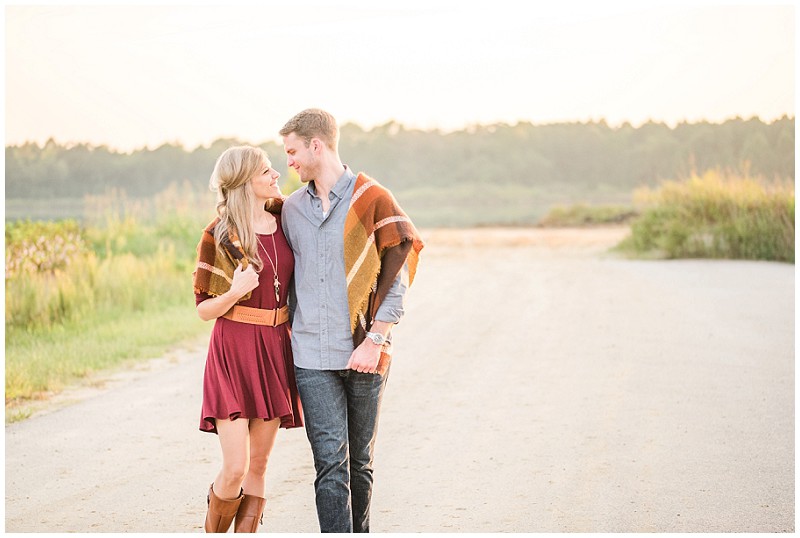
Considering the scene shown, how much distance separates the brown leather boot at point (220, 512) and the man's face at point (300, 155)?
1239mm

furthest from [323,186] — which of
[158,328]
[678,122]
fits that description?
[678,122]

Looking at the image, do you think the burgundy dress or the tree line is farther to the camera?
the tree line

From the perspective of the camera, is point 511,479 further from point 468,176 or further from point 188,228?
point 468,176

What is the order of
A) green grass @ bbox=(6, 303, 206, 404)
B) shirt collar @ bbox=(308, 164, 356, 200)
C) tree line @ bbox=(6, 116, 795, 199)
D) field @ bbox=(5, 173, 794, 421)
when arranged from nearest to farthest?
1. shirt collar @ bbox=(308, 164, 356, 200)
2. green grass @ bbox=(6, 303, 206, 404)
3. field @ bbox=(5, 173, 794, 421)
4. tree line @ bbox=(6, 116, 795, 199)

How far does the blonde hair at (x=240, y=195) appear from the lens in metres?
3.78

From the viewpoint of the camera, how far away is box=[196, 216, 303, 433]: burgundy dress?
3.82 metres

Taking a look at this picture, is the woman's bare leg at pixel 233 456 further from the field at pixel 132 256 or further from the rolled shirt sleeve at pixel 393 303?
the field at pixel 132 256

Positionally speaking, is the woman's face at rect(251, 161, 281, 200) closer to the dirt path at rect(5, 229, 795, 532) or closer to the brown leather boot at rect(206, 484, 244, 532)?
the brown leather boot at rect(206, 484, 244, 532)

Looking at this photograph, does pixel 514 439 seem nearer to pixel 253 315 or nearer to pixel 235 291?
pixel 253 315

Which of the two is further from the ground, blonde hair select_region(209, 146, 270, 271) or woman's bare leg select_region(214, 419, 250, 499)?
blonde hair select_region(209, 146, 270, 271)

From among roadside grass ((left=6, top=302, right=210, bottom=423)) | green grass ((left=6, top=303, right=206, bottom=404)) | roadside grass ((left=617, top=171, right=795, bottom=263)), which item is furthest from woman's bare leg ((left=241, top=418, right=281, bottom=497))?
roadside grass ((left=617, top=171, right=795, bottom=263))

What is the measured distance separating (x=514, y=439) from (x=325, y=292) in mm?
2761

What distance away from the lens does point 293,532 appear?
4496mm

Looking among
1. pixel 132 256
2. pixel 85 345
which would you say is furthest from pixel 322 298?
pixel 132 256
